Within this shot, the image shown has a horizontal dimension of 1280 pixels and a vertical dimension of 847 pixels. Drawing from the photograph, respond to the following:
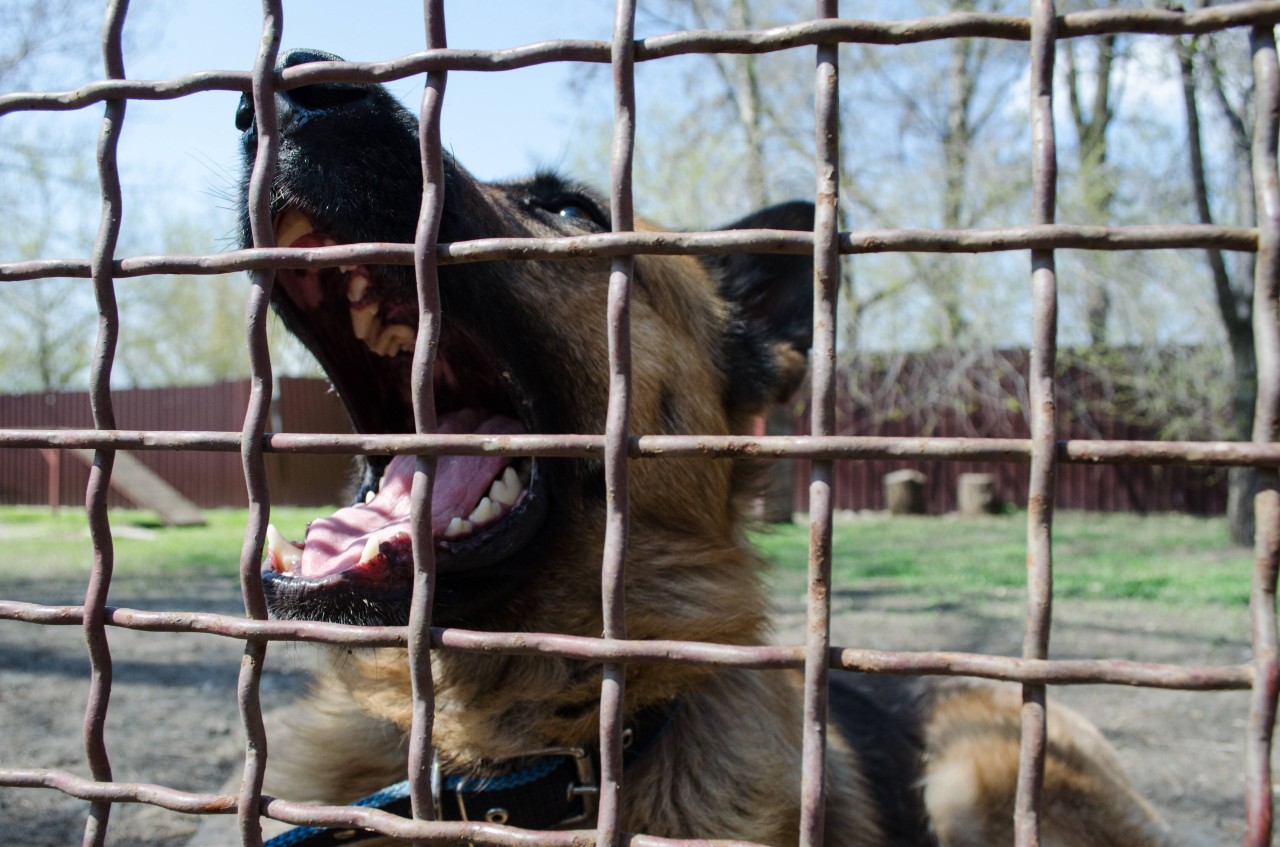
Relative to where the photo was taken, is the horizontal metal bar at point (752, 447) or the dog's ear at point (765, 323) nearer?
the horizontal metal bar at point (752, 447)

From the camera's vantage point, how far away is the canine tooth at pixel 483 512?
85.3 inches

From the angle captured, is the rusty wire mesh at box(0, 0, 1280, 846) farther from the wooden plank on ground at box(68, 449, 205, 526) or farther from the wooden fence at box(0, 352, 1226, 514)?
the wooden fence at box(0, 352, 1226, 514)

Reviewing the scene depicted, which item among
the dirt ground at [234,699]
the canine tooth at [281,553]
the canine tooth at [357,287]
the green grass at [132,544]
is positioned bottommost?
the green grass at [132,544]

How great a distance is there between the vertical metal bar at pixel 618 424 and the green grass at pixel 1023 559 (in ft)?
12.8

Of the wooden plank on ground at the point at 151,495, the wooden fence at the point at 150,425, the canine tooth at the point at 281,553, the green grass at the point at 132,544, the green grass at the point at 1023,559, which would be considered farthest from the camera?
the wooden fence at the point at 150,425

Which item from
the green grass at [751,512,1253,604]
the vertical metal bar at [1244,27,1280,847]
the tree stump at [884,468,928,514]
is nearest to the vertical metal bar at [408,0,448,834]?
the vertical metal bar at [1244,27,1280,847]

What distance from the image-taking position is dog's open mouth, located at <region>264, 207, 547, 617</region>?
6.33 feet

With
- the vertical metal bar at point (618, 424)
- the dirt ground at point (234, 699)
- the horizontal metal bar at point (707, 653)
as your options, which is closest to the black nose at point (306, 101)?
the vertical metal bar at point (618, 424)

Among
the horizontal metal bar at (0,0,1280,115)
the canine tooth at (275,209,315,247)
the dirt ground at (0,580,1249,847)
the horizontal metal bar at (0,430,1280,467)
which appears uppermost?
the horizontal metal bar at (0,0,1280,115)

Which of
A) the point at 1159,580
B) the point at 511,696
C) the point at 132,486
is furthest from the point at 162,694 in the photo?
the point at 132,486

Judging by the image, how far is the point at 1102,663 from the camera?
1.11 m

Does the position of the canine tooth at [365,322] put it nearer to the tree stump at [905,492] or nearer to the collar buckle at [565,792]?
the collar buckle at [565,792]

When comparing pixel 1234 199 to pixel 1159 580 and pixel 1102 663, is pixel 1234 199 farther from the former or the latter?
pixel 1102 663

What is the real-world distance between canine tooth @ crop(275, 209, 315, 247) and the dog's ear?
131 centimetres
